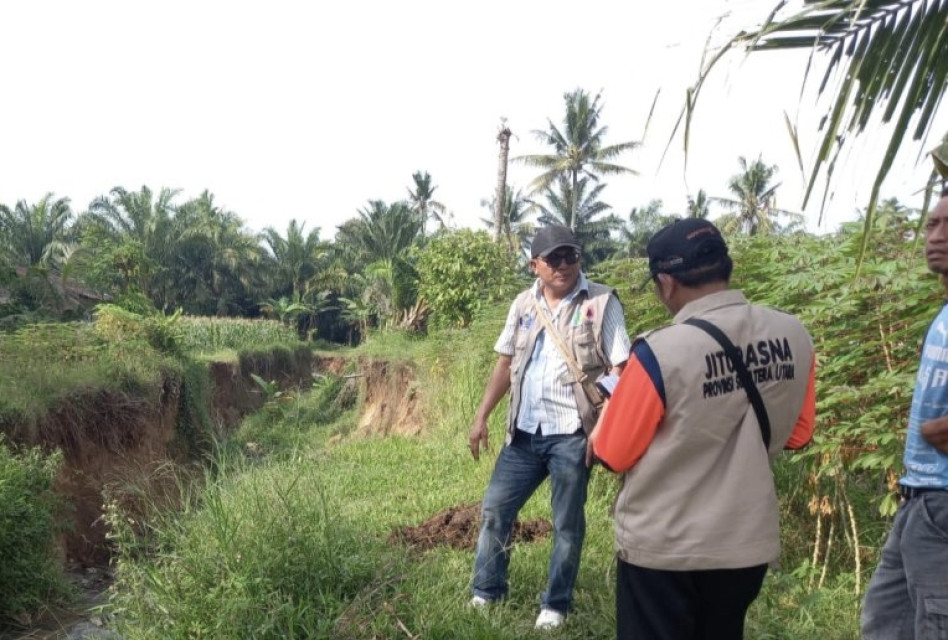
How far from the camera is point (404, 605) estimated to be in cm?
389

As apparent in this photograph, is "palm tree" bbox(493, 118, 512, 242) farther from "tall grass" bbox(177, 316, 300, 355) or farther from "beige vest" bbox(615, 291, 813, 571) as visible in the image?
"beige vest" bbox(615, 291, 813, 571)

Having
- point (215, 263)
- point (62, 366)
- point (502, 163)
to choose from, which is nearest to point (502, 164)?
point (502, 163)

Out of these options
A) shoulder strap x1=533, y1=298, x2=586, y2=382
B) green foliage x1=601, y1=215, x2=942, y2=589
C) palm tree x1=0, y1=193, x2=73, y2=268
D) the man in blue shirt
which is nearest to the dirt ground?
green foliage x1=601, y1=215, x2=942, y2=589

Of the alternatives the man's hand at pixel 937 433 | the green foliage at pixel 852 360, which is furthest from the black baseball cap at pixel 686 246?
the green foliage at pixel 852 360

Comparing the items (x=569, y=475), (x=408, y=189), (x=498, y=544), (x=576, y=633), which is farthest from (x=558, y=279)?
(x=408, y=189)

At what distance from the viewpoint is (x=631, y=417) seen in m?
2.20

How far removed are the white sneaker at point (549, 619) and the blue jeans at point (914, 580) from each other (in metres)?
1.53

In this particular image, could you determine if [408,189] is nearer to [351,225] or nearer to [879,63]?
[351,225]

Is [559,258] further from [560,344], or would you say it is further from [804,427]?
[804,427]

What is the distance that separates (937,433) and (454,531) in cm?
388

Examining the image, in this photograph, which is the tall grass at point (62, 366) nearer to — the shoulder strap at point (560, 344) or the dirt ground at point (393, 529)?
the dirt ground at point (393, 529)

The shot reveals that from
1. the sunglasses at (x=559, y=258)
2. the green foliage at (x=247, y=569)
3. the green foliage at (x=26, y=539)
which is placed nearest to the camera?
the green foliage at (x=247, y=569)

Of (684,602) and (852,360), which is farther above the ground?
(852,360)

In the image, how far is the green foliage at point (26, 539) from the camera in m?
6.64
